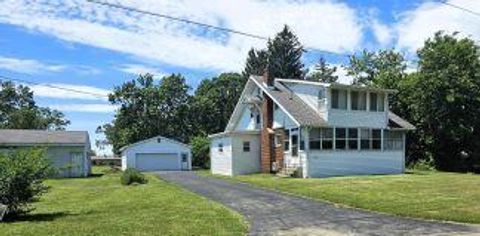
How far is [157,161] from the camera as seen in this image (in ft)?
207

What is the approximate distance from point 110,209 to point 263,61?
220ft

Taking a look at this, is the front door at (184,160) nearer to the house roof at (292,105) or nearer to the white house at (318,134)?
the white house at (318,134)

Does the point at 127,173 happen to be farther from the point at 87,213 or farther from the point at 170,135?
the point at 170,135

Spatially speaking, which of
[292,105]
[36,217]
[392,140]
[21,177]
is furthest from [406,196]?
[392,140]

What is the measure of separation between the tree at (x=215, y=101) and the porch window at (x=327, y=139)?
49.0 meters

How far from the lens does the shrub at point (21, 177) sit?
17781 mm

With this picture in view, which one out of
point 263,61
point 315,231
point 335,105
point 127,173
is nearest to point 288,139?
point 335,105

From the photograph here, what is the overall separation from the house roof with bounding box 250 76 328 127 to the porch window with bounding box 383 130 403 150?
507 cm

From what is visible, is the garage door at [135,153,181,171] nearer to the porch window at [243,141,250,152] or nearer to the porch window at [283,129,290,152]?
the porch window at [243,141,250,152]

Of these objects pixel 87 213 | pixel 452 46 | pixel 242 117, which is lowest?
pixel 87 213

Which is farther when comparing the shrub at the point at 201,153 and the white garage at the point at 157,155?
the shrub at the point at 201,153

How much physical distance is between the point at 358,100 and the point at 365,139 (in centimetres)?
241

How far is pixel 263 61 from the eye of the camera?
85.4 meters

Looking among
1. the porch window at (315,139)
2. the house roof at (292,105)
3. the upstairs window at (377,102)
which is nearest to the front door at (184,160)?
the house roof at (292,105)
